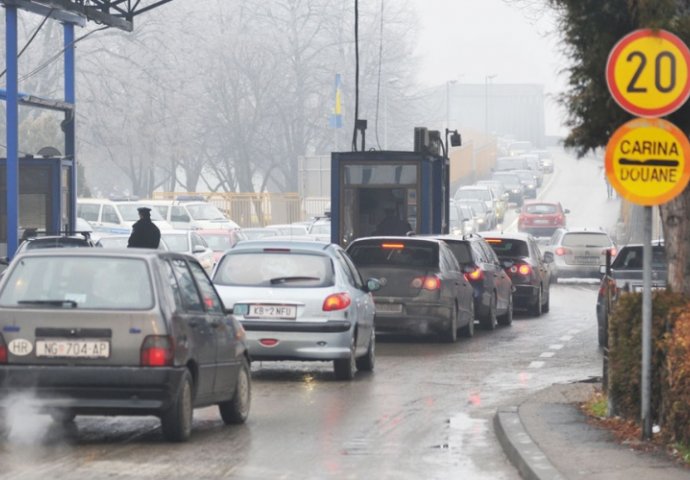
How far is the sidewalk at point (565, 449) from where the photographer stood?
10.4 metres

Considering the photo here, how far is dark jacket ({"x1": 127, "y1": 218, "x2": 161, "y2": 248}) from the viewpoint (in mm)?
27844

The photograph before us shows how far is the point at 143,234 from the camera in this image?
91.4ft

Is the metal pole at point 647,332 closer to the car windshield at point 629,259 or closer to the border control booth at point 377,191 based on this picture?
the car windshield at point 629,259

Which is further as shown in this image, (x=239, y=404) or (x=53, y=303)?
(x=239, y=404)

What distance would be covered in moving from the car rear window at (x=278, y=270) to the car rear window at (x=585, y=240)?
25.4m

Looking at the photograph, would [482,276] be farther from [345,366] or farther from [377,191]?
[345,366]

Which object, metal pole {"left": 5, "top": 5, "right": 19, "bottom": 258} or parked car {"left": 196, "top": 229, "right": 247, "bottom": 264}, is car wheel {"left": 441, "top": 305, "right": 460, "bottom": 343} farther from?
parked car {"left": 196, "top": 229, "right": 247, "bottom": 264}

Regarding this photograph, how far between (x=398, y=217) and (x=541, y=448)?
21.3 m

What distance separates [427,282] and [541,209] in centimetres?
4509

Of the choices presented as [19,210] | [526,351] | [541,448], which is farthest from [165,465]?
[19,210]

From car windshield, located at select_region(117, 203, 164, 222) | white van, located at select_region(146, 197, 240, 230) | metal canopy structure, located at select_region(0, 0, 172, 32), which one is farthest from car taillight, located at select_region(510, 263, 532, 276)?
car windshield, located at select_region(117, 203, 164, 222)

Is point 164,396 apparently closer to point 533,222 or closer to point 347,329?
point 347,329

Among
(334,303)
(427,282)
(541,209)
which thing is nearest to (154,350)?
(334,303)

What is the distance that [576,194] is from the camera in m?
104
